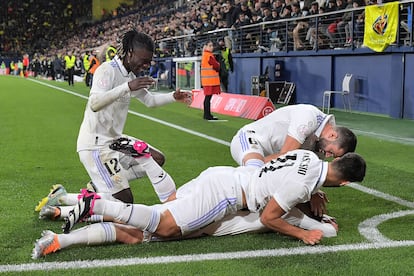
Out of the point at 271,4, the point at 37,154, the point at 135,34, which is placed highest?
the point at 271,4

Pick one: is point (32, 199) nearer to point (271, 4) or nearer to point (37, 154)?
point (37, 154)

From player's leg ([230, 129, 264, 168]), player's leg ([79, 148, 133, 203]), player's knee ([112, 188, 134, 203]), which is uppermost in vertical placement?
player's leg ([230, 129, 264, 168])

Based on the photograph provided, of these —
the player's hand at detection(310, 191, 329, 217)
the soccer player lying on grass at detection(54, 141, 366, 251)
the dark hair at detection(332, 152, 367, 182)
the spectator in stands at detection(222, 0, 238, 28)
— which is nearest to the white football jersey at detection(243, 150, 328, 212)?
the soccer player lying on grass at detection(54, 141, 366, 251)

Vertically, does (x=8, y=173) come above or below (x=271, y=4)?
below

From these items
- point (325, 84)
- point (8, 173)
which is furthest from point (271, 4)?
point (8, 173)

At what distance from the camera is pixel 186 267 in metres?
4.29

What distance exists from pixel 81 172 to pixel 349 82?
38.4ft

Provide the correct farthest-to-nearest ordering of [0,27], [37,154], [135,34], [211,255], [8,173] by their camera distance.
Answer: [0,27]
[37,154]
[8,173]
[135,34]
[211,255]

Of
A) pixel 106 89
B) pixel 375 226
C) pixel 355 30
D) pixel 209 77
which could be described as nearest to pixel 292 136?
pixel 375 226

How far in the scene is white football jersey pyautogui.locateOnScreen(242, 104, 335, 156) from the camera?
208 inches

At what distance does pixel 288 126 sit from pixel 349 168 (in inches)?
52.9

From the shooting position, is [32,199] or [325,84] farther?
[325,84]

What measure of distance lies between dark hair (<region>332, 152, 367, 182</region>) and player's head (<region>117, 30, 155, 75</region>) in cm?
203

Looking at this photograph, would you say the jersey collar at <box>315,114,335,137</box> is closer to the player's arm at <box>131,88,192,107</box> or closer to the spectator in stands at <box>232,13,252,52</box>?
the player's arm at <box>131,88,192,107</box>
